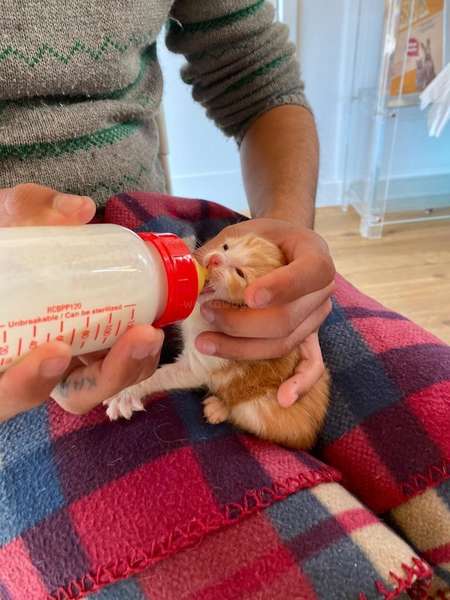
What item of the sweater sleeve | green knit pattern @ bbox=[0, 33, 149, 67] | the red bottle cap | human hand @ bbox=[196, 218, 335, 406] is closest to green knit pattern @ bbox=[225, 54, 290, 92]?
the sweater sleeve

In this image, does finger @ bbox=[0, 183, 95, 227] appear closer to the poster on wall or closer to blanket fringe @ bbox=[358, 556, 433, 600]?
blanket fringe @ bbox=[358, 556, 433, 600]

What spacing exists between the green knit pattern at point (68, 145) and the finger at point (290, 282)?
34 centimetres

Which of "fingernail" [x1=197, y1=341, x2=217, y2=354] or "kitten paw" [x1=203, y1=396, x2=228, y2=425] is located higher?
"fingernail" [x1=197, y1=341, x2=217, y2=354]

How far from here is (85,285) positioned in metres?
0.41

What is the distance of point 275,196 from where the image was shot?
2.89 ft

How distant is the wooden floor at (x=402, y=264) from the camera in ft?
5.60

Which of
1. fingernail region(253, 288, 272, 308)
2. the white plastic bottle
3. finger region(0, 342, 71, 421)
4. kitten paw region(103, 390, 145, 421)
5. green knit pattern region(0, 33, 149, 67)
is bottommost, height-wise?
kitten paw region(103, 390, 145, 421)

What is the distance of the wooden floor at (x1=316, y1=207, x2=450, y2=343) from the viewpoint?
171 cm

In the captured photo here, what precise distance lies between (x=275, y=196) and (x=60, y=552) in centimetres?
61

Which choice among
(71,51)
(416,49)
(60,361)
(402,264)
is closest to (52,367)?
(60,361)

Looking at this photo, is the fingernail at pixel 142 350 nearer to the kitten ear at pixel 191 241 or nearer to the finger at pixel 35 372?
the finger at pixel 35 372

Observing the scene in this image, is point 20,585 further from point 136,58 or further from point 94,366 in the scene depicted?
point 136,58

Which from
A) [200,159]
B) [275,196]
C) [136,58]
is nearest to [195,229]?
[275,196]

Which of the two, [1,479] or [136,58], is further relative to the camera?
[136,58]
